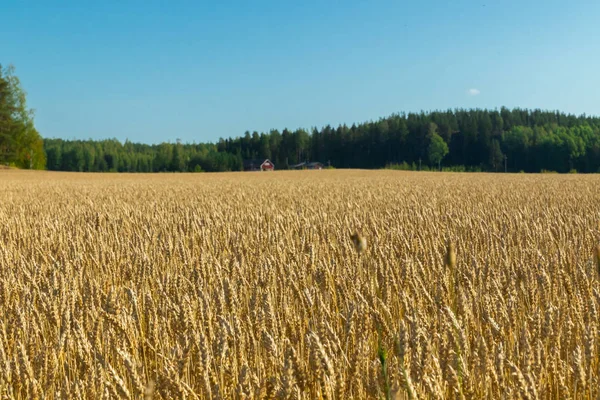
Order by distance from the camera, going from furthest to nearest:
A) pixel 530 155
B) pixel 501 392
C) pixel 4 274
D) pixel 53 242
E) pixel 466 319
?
pixel 530 155
pixel 53 242
pixel 4 274
pixel 466 319
pixel 501 392

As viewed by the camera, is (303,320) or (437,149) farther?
(437,149)

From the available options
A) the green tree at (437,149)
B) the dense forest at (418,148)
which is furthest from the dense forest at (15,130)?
the green tree at (437,149)

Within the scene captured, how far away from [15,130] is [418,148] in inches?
2870

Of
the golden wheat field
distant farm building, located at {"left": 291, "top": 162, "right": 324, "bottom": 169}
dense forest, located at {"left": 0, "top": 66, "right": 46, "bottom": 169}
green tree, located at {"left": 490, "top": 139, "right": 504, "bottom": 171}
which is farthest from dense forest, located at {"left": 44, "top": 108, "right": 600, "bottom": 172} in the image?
the golden wheat field

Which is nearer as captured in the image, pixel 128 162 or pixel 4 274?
pixel 4 274

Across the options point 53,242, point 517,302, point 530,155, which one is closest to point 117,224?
point 53,242

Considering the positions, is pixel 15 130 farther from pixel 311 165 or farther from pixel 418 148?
pixel 418 148

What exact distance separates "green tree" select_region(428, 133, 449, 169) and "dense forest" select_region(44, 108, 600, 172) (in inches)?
7.0

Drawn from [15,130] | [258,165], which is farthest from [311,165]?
[15,130]

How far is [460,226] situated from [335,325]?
3.33 metres

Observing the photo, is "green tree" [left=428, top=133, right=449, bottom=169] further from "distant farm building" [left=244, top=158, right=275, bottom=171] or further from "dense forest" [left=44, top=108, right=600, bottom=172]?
"distant farm building" [left=244, top=158, right=275, bottom=171]

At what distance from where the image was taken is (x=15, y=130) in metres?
49.2

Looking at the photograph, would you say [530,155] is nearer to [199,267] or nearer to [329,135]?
[329,135]

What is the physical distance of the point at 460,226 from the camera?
5.61 m
